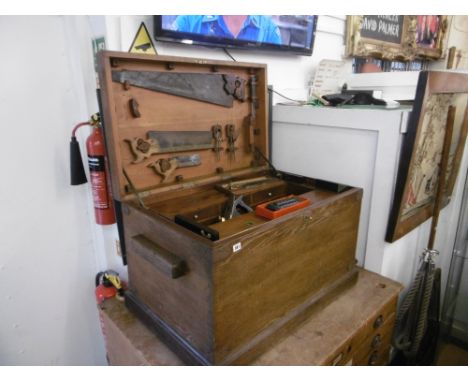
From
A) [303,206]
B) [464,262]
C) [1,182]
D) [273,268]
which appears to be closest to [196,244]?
[273,268]

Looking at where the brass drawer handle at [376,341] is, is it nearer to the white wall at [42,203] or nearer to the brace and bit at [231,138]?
the brace and bit at [231,138]

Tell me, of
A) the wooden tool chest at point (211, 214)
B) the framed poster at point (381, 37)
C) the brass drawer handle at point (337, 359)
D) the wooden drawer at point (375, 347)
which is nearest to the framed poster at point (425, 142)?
the wooden tool chest at point (211, 214)

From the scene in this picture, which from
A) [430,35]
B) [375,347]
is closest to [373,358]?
[375,347]

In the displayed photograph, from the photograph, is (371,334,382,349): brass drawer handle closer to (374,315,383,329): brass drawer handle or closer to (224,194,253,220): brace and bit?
(374,315,383,329): brass drawer handle

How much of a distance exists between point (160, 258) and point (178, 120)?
1.55ft

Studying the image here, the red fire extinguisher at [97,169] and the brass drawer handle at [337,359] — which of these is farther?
the red fire extinguisher at [97,169]

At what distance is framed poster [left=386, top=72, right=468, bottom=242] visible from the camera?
0.99m

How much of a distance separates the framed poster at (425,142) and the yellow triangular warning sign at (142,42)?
83cm

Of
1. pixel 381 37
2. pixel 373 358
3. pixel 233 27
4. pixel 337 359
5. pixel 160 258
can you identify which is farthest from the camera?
pixel 381 37

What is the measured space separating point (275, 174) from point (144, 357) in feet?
2.40

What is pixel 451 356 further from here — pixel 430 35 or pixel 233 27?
pixel 430 35

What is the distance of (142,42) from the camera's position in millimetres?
1057

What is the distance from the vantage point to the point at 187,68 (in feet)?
3.40

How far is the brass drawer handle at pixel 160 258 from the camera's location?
0.72 m
